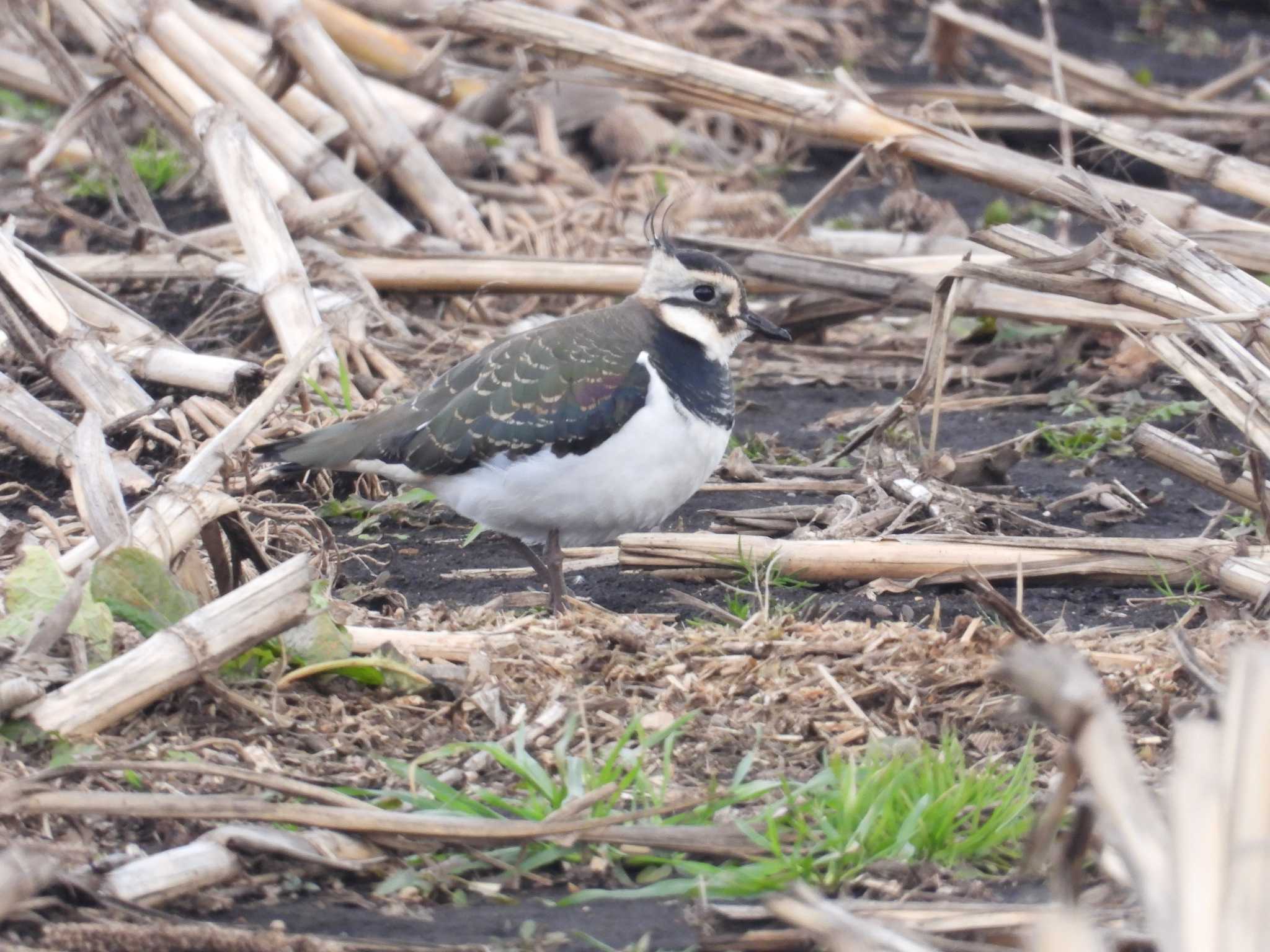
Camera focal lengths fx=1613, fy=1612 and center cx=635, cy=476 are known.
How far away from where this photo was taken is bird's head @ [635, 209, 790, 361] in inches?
220

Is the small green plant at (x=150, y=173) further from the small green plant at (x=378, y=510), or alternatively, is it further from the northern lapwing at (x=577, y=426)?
the northern lapwing at (x=577, y=426)

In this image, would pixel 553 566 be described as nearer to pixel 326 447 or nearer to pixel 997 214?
pixel 326 447

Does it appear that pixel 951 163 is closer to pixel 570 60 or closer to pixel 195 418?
pixel 570 60

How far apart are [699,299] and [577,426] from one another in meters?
0.77

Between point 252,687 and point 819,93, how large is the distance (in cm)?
441

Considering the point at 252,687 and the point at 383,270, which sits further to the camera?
the point at 383,270

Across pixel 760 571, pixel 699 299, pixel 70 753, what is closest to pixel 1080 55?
pixel 699 299

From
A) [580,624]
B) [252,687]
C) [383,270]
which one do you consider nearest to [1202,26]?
[383,270]

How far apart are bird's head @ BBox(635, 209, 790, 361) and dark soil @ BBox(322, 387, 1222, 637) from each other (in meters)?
0.67

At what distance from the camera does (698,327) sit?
5.59 m

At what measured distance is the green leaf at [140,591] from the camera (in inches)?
150

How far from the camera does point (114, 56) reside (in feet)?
24.5

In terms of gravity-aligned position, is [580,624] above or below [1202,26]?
below

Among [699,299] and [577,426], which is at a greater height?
[699,299]
